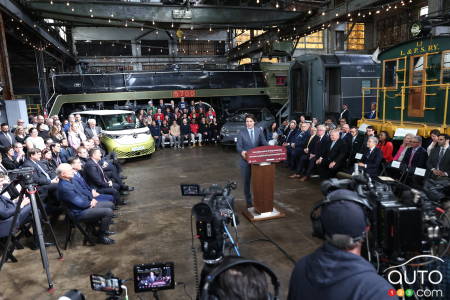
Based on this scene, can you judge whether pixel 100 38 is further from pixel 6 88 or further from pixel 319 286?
pixel 319 286

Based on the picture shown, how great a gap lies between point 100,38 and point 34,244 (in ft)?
69.3

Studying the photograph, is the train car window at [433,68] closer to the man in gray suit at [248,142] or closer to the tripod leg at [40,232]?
the man in gray suit at [248,142]

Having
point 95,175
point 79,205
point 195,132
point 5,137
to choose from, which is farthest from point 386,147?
point 5,137

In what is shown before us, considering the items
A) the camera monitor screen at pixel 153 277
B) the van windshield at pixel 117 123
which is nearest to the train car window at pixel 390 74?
the camera monitor screen at pixel 153 277

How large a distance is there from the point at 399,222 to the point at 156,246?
3.47 metres

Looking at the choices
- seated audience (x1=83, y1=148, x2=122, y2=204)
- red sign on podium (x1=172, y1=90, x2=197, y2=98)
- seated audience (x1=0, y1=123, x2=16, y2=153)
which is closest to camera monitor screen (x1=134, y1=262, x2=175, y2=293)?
seated audience (x1=83, y1=148, x2=122, y2=204)

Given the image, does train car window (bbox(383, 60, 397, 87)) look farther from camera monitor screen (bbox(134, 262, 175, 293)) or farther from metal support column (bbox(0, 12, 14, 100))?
metal support column (bbox(0, 12, 14, 100))

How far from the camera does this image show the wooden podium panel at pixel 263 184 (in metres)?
5.27

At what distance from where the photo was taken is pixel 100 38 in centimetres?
2267

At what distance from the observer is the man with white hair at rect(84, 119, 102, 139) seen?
32.0 feet

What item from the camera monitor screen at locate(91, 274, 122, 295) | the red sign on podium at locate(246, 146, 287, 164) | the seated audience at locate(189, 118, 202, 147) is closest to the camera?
the camera monitor screen at locate(91, 274, 122, 295)

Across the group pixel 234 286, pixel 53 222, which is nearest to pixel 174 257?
pixel 53 222

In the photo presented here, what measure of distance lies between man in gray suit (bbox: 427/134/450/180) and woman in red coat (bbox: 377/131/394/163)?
1135 mm

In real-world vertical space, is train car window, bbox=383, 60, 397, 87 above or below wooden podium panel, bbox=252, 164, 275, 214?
above
